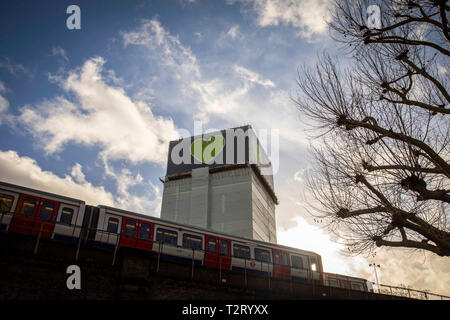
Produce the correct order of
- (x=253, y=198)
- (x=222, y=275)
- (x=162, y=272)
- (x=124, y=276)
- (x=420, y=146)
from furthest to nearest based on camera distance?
(x=253, y=198) < (x=222, y=275) < (x=162, y=272) < (x=124, y=276) < (x=420, y=146)

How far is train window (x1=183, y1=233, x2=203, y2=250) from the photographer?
663 inches

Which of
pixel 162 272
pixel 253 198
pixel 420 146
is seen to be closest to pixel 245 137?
pixel 253 198

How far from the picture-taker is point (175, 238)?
16.6m

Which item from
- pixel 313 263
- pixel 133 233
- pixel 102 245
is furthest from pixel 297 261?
pixel 102 245

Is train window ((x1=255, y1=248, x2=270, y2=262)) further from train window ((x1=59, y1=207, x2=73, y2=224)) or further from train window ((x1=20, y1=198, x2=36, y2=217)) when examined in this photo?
train window ((x1=20, y1=198, x2=36, y2=217))

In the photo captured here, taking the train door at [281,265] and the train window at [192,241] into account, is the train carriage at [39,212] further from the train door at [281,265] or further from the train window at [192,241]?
the train door at [281,265]

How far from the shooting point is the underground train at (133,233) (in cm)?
1345

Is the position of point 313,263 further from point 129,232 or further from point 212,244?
point 129,232

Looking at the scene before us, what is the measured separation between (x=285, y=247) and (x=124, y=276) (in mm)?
11675

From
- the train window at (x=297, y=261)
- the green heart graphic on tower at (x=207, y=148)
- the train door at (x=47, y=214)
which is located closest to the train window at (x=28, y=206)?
the train door at (x=47, y=214)

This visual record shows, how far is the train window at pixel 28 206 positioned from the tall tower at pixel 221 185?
32.8 metres

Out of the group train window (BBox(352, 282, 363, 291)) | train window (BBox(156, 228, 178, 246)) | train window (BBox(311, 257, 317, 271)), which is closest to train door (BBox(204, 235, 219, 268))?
train window (BBox(156, 228, 178, 246))
